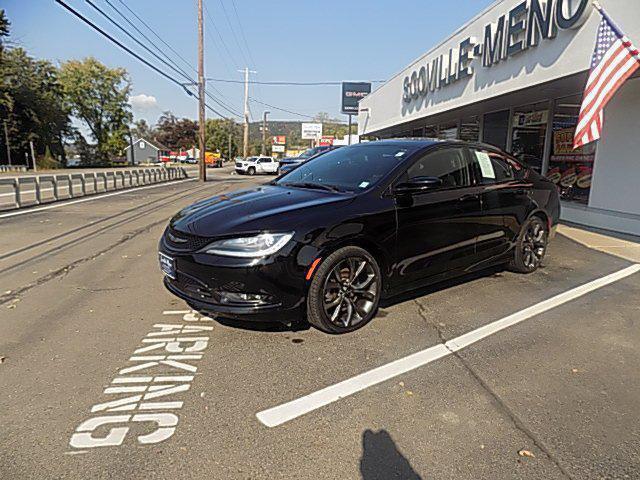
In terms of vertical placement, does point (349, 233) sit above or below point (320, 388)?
above

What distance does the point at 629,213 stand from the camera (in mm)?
8422

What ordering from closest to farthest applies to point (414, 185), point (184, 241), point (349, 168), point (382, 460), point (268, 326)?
point (382, 460) → point (184, 241) → point (268, 326) → point (414, 185) → point (349, 168)

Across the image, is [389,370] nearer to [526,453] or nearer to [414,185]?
[526,453]

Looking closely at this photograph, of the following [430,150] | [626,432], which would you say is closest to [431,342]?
[626,432]

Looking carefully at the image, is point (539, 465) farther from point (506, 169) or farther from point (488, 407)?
point (506, 169)

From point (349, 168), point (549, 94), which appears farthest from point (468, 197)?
point (549, 94)

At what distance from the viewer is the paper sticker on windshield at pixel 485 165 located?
16.5ft

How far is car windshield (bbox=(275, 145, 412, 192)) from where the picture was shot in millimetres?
4281

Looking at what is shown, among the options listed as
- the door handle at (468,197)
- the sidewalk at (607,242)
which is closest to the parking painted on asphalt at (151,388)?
the door handle at (468,197)

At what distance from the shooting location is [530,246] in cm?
568

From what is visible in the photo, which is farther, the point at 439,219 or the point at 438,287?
the point at 438,287

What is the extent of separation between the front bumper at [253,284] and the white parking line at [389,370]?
0.77 m

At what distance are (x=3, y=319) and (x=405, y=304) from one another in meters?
3.80

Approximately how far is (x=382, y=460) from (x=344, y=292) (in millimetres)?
1649
